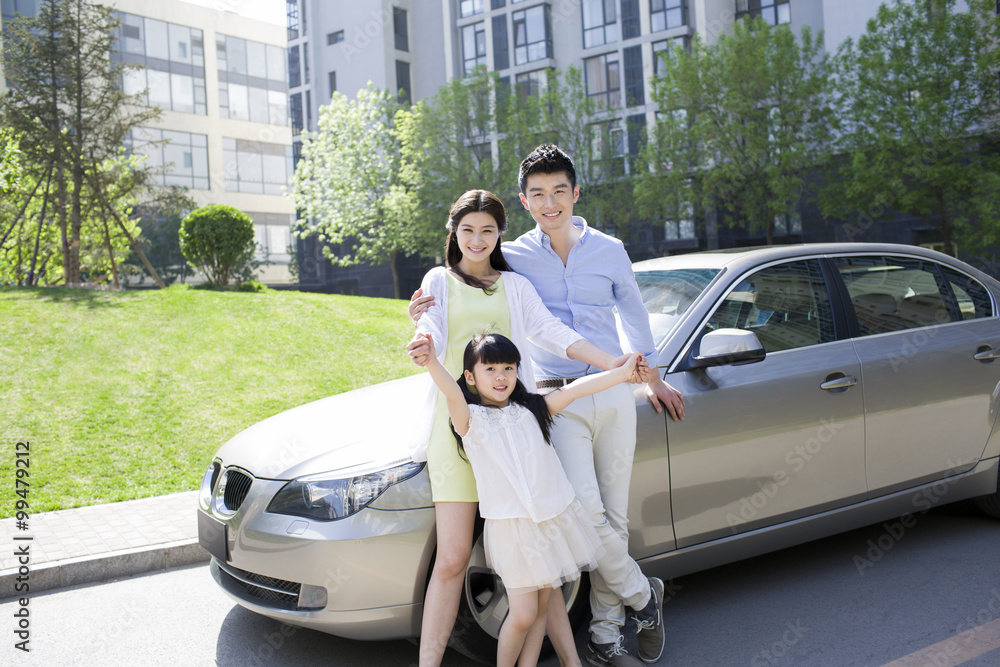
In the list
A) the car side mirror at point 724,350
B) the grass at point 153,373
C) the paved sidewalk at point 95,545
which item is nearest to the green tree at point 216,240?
the grass at point 153,373

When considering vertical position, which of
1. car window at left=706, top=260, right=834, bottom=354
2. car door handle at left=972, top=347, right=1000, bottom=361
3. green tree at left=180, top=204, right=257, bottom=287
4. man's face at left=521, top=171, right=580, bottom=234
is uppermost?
green tree at left=180, top=204, right=257, bottom=287

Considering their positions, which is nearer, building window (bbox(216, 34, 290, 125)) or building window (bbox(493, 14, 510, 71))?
building window (bbox(493, 14, 510, 71))

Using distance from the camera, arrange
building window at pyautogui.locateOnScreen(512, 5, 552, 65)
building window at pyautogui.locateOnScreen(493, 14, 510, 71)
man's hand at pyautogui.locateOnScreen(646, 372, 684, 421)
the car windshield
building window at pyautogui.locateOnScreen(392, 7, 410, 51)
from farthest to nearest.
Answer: building window at pyautogui.locateOnScreen(392, 7, 410, 51), building window at pyautogui.locateOnScreen(493, 14, 510, 71), building window at pyautogui.locateOnScreen(512, 5, 552, 65), the car windshield, man's hand at pyautogui.locateOnScreen(646, 372, 684, 421)

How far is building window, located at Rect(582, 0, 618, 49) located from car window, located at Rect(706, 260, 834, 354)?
33517 millimetres

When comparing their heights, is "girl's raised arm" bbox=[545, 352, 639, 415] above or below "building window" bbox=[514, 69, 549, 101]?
below

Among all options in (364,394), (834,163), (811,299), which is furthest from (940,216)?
(364,394)

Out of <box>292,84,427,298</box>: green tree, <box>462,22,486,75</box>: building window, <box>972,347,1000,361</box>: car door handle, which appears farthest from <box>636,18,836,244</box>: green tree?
<box>972,347,1000,361</box>: car door handle

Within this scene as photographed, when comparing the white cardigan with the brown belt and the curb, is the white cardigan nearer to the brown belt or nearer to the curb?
the brown belt

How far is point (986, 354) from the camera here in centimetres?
439

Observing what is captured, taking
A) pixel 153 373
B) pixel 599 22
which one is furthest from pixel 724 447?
pixel 599 22

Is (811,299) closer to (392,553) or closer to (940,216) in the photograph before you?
(392,553)

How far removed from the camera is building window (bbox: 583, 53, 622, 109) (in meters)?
35.1

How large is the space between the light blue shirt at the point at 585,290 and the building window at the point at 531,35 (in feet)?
118

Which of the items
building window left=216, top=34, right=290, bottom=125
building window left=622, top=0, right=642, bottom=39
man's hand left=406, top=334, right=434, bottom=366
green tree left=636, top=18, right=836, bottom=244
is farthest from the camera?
building window left=216, top=34, right=290, bottom=125
